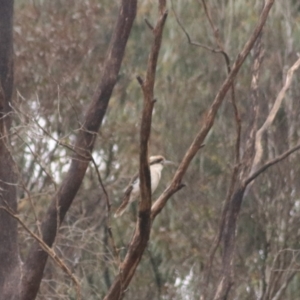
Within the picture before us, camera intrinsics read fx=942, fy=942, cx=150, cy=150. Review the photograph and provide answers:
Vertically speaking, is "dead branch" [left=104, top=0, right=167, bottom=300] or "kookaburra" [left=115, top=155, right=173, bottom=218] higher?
"kookaburra" [left=115, top=155, right=173, bottom=218]

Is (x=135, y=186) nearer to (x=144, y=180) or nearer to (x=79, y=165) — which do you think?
(x=79, y=165)

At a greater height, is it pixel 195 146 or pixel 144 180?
pixel 195 146

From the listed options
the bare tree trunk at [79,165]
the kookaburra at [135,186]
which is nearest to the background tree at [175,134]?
the kookaburra at [135,186]

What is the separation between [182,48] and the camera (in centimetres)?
982

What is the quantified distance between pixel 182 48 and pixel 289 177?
5.75 feet

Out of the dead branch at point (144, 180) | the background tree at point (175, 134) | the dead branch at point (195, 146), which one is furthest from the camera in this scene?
the background tree at point (175, 134)

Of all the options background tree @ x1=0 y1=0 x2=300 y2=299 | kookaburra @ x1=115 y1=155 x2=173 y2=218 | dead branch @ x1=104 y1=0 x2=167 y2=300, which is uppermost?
background tree @ x1=0 y1=0 x2=300 y2=299

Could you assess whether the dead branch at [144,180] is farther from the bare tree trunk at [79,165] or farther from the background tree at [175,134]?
the background tree at [175,134]

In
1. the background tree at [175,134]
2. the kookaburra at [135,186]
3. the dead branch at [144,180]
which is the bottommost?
the dead branch at [144,180]

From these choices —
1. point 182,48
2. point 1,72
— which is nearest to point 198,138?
point 1,72

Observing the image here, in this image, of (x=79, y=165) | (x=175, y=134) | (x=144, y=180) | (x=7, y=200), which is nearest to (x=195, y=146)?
(x=144, y=180)

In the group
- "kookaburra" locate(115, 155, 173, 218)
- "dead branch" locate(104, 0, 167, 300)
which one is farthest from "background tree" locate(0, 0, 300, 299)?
"dead branch" locate(104, 0, 167, 300)

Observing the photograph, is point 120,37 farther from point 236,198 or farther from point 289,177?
point 289,177

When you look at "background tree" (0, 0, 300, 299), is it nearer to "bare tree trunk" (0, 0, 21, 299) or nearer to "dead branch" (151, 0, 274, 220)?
"bare tree trunk" (0, 0, 21, 299)
